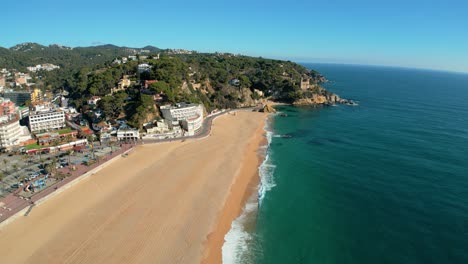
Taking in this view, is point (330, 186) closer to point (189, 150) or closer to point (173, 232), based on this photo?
point (173, 232)

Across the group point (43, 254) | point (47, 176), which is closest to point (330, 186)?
point (43, 254)

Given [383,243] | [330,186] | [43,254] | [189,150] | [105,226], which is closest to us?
[43,254]

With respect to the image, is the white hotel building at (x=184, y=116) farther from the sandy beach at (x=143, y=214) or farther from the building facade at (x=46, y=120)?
the building facade at (x=46, y=120)

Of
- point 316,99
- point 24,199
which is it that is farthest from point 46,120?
point 316,99

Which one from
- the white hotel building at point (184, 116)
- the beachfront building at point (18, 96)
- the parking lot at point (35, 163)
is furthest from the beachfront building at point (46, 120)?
the beachfront building at point (18, 96)

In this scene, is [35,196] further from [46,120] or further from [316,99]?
[316,99]

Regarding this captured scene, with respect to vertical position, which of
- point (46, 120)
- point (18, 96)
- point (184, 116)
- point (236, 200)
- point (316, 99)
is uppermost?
point (316, 99)

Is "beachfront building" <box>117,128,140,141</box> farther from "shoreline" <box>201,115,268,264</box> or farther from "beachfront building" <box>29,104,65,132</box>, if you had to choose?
"shoreline" <box>201,115,268,264</box>
